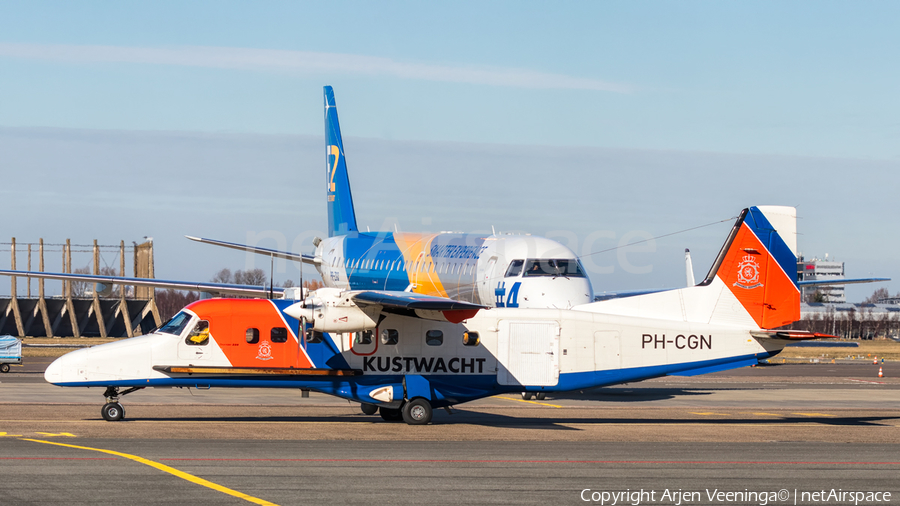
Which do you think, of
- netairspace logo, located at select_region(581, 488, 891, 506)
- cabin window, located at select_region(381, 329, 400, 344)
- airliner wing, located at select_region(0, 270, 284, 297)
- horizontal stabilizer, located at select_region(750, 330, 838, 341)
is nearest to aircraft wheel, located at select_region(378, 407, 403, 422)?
cabin window, located at select_region(381, 329, 400, 344)

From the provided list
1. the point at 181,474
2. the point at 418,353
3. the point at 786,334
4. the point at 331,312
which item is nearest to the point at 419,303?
the point at 331,312

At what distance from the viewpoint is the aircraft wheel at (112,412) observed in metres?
19.3

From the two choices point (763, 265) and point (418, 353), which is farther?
point (763, 265)

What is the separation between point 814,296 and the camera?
198125 mm

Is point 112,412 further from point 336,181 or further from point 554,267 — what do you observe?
point 336,181

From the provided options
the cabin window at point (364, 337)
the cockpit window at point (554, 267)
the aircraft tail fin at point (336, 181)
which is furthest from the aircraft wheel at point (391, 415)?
the aircraft tail fin at point (336, 181)

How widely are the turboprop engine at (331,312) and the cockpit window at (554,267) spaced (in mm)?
6983

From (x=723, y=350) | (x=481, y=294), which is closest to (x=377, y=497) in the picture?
Answer: (x=723, y=350)

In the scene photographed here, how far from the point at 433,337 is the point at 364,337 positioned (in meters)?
1.53

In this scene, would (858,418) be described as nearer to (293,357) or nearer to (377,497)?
(293,357)

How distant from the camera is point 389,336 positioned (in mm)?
20141

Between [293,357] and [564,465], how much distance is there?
7.60 m

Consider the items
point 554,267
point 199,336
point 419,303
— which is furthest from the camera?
point 554,267

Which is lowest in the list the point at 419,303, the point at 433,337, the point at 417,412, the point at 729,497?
the point at 729,497
